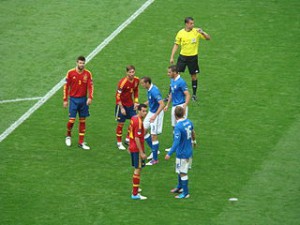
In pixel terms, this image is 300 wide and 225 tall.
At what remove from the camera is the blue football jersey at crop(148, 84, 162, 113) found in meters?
23.9

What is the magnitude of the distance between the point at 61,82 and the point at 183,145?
823cm

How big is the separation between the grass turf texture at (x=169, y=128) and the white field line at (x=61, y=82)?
0.65 ft

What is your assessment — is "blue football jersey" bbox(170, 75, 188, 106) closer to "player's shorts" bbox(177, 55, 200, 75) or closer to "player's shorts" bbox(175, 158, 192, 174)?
"player's shorts" bbox(175, 158, 192, 174)

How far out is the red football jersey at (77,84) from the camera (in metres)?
24.7

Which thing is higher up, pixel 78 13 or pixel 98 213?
pixel 78 13

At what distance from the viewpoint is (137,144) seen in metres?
22.0

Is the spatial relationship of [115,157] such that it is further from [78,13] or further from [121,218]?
[78,13]

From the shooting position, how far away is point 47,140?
2562 cm

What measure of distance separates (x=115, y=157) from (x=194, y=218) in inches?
163

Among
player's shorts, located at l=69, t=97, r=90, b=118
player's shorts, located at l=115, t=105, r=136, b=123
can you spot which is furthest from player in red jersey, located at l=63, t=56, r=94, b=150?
player's shorts, located at l=115, t=105, r=136, b=123

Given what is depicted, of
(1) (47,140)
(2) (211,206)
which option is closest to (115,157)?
(1) (47,140)

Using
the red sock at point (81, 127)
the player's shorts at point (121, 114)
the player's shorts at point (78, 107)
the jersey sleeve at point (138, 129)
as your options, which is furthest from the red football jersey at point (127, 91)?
the jersey sleeve at point (138, 129)

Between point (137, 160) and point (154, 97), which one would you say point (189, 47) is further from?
point (137, 160)

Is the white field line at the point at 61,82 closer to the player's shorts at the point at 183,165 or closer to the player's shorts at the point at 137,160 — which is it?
the player's shorts at the point at 137,160
